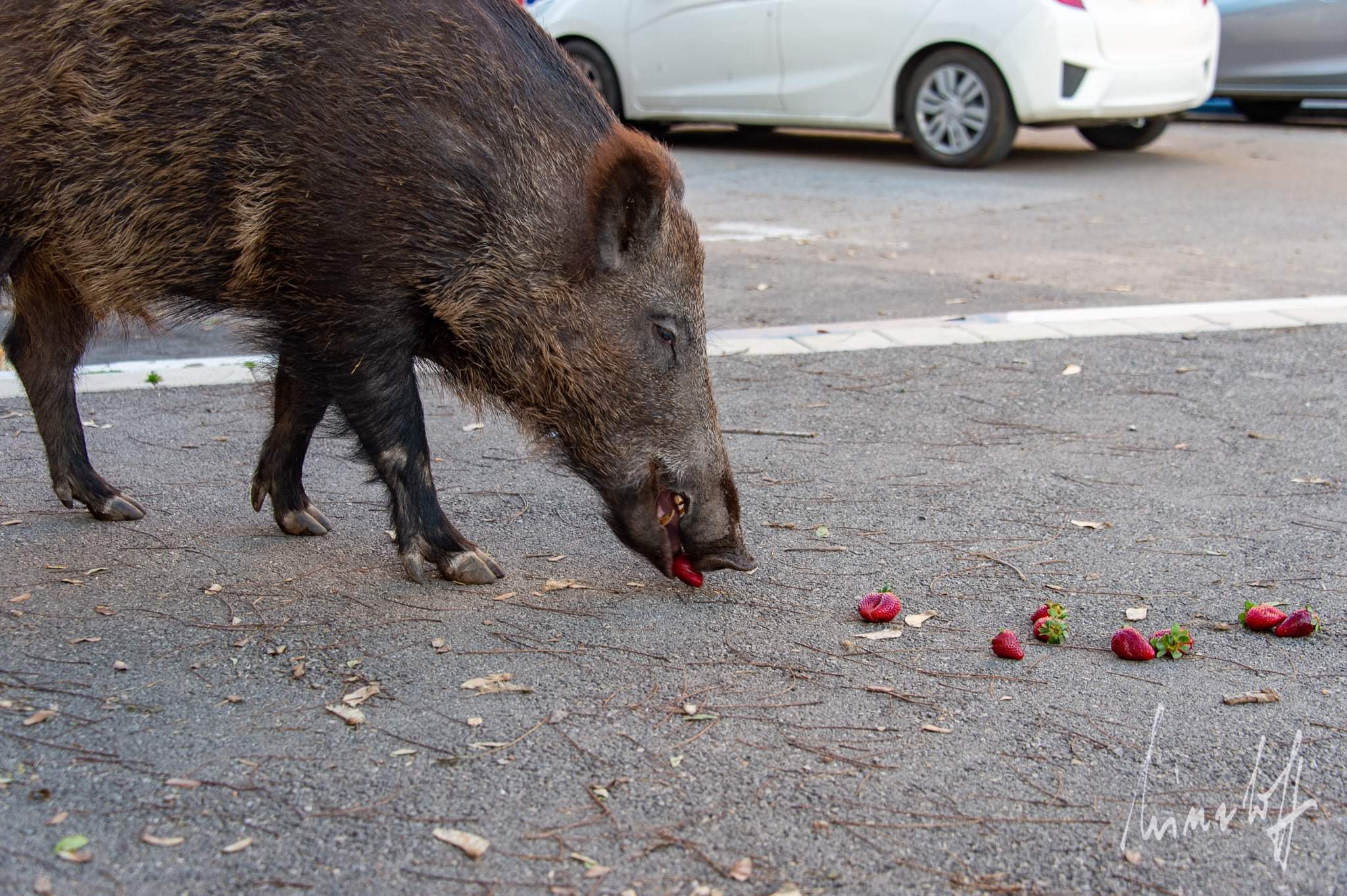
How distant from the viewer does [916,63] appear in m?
11.7

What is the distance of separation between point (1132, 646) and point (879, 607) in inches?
24.7

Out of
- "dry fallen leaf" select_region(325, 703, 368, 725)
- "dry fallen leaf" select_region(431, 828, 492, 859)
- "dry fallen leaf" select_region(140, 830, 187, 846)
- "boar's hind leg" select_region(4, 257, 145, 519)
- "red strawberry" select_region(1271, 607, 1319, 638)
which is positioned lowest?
"red strawberry" select_region(1271, 607, 1319, 638)

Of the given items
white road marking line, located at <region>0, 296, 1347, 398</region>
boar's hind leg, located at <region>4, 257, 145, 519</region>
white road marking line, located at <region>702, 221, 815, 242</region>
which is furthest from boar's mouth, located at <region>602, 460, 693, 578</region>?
white road marking line, located at <region>702, 221, 815, 242</region>

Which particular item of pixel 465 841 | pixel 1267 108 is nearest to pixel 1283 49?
pixel 1267 108

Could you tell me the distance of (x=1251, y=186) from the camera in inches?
442

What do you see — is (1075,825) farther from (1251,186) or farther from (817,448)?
(1251,186)

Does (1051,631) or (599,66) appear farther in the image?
(599,66)

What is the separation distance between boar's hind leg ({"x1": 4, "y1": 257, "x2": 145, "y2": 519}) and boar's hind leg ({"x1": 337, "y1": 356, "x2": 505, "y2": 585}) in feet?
3.40

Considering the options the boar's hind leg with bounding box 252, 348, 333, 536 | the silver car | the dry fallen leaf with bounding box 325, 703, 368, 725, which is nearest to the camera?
the dry fallen leaf with bounding box 325, 703, 368, 725

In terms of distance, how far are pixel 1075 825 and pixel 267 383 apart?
2836 millimetres

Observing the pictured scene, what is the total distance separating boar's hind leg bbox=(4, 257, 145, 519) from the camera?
14.6 ft

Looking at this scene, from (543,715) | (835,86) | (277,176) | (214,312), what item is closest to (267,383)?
(214,312)

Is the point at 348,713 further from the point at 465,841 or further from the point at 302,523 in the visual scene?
the point at 302,523
